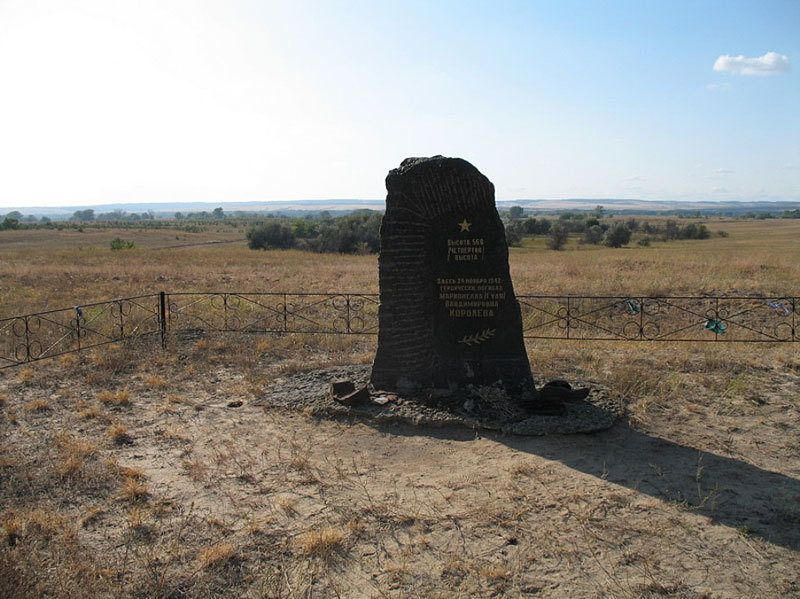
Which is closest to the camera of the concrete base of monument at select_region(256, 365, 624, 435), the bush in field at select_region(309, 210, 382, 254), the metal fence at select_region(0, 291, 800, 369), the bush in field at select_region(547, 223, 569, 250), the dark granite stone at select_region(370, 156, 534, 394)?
the concrete base of monument at select_region(256, 365, 624, 435)

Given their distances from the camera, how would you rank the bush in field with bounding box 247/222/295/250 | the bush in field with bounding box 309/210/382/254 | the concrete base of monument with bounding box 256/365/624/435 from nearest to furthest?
the concrete base of monument with bounding box 256/365/624/435 < the bush in field with bounding box 309/210/382/254 < the bush in field with bounding box 247/222/295/250

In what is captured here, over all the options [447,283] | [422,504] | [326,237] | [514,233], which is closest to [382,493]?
[422,504]

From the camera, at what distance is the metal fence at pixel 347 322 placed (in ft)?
39.2

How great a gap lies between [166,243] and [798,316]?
58.7 metres

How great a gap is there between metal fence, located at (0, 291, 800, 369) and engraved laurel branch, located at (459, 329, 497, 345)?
3.91 metres

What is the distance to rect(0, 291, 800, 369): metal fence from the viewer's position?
1195cm

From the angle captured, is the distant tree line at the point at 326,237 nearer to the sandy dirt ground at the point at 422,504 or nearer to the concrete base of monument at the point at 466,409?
the concrete base of monument at the point at 466,409

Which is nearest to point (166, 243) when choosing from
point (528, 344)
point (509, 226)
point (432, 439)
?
point (509, 226)

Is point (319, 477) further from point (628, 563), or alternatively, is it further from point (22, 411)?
point (22, 411)

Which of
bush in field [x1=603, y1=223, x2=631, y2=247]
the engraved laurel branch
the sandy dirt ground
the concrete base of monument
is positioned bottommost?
the sandy dirt ground

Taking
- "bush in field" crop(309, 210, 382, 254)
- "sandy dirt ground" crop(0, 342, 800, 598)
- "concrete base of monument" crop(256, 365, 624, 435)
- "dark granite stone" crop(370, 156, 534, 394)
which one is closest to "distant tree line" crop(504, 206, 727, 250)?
"bush in field" crop(309, 210, 382, 254)

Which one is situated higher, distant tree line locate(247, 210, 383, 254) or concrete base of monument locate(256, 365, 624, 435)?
distant tree line locate(247, 210, 383, 254)

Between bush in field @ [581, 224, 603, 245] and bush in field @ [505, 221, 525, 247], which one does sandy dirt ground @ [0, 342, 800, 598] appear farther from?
bush in field @ [581, 224, 603, 245]

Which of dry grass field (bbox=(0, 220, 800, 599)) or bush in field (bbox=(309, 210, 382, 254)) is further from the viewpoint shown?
bush in field (bbox=(309, 210, 382, 254))
